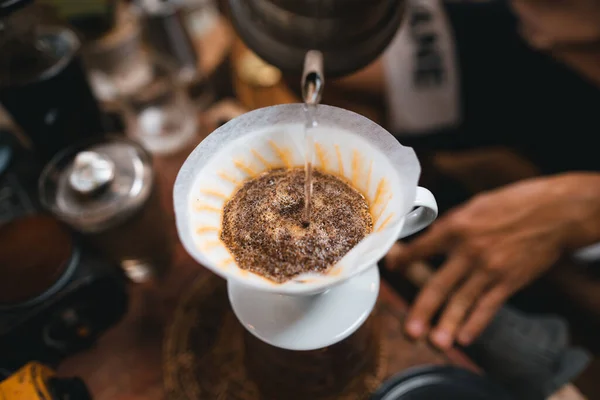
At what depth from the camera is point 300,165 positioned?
2.17 ft

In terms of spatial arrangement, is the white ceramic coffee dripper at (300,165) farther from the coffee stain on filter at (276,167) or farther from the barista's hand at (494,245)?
the barista's hand at (494,245)

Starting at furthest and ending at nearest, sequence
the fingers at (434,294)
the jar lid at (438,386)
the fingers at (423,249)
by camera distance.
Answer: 1. the fingers at (423,249)
2. the fingers at (434,294)
3. the jar lid at (438,386)

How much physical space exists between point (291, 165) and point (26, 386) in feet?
1.65

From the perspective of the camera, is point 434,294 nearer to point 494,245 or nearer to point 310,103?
point 494,245

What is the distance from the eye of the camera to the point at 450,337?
94 cm

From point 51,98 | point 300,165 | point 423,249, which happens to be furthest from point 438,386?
point 51,98

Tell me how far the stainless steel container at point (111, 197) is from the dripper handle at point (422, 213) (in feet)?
1.82

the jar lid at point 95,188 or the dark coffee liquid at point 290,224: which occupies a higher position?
the dark coffee liquid at point 290,224

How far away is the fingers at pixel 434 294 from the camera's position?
3.05 feet

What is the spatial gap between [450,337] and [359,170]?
516 millimetres

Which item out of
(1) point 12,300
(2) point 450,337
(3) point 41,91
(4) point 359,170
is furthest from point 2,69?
(2) point 450,337

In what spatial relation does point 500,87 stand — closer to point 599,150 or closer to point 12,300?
point 599,150

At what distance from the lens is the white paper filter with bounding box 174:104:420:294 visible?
1.72ft

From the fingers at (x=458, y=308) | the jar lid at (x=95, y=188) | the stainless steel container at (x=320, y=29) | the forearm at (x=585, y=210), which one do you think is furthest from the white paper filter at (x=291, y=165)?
the forearm at (x=585, y=210)
